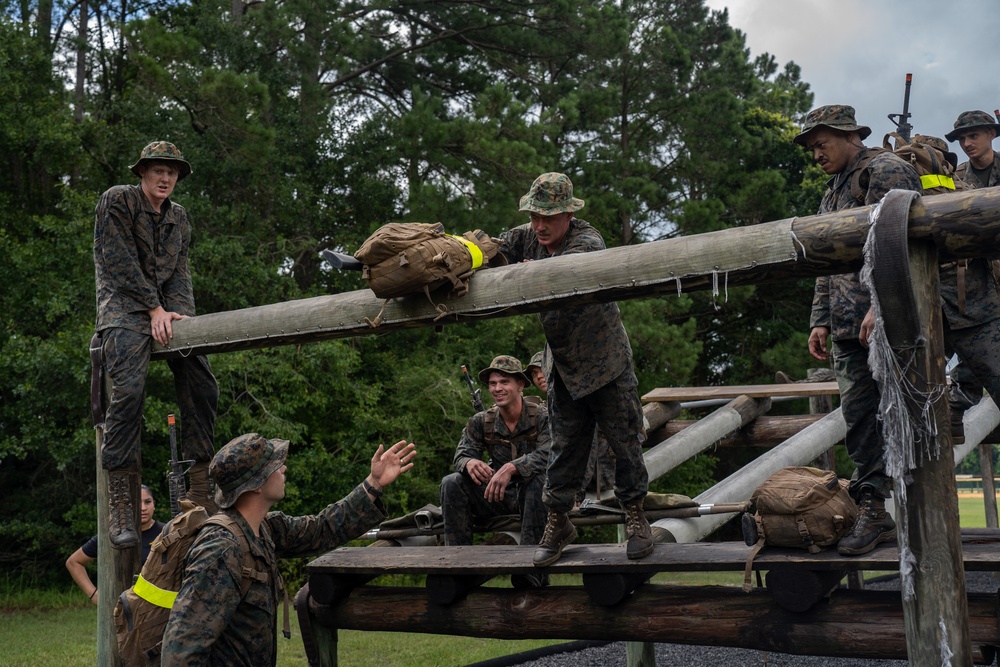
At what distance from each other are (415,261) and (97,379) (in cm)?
258

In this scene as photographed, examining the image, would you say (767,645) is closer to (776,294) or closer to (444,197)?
(444,197)

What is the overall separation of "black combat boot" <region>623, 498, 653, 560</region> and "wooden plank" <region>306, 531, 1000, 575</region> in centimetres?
4

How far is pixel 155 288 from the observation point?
6578mm

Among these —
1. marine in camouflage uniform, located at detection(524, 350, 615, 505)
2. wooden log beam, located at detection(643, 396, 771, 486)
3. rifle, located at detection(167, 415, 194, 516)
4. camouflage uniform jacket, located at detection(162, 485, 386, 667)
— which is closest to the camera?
camouflage uniform jacket, located at detection(162, 485, 386, 667)

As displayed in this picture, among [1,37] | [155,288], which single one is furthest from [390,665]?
[1,37]

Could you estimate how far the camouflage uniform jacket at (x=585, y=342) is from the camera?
543 cm

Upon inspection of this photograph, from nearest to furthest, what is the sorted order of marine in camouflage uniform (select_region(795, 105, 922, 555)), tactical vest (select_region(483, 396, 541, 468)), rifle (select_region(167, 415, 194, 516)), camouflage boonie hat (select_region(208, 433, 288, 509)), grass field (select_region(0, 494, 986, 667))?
camouflage boonie hat (select_region(208, 433, 288, 509)) < marine in camouflage uniform (select_region(795, 105, 922, 555)) < rifle (select_region(167, 415, 194, 516)) < tactical vest (select_region(483, 396, 541, 468)) < grass field (select_region(0, 494, 986, 667))

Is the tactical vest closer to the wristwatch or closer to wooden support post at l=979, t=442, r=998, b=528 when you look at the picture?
the wristwatch

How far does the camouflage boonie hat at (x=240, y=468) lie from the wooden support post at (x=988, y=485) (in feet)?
38.8

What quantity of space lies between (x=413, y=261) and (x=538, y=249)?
88cm

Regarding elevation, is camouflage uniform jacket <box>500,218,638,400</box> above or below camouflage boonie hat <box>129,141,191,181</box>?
below

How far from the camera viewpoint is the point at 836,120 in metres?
5.16

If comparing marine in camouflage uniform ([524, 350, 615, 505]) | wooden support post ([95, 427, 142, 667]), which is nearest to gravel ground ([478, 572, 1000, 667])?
marine in camouflage uniform ([524, 350, 615, 505])

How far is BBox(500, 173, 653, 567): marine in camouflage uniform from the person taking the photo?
5445 millimetres
